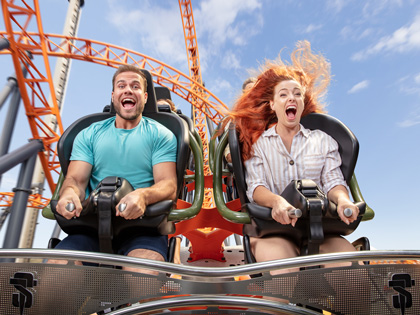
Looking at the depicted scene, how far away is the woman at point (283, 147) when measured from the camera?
0.94 metres

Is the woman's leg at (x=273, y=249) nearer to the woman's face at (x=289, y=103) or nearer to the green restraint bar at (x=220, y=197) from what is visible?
the green restraint bar at (x=220, y=197)

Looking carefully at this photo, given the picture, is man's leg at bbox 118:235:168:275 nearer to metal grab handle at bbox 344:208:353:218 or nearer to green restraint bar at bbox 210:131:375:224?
green restraint bar at bbox 210:131:375:224

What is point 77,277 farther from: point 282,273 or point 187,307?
point 282,273

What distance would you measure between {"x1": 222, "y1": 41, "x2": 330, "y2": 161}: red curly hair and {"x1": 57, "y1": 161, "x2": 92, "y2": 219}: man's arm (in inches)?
21.6

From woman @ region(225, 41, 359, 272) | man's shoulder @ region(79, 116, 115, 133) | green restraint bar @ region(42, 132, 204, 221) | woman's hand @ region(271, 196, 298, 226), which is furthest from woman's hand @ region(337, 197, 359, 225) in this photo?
man's shoulder @ region(79, 116, 115, 133)

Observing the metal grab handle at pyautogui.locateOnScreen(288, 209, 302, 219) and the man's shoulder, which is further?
the man's shoulder

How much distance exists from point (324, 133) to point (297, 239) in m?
0.41

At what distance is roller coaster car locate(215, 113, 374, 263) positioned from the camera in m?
0.86

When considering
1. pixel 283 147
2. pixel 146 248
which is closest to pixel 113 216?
pixel 146 248

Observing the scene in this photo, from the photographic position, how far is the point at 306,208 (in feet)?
2.79

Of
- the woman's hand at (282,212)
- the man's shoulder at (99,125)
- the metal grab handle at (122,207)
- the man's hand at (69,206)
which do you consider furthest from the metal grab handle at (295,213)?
the man's shoulder at (99,125)

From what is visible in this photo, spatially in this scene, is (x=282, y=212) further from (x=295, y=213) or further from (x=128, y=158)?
(x=128, y=158)

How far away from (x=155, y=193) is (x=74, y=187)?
0.87ft

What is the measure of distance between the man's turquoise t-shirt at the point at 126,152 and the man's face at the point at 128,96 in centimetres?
6
